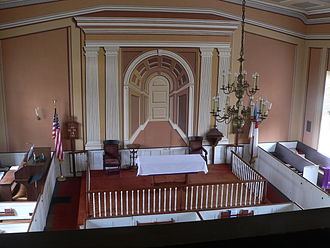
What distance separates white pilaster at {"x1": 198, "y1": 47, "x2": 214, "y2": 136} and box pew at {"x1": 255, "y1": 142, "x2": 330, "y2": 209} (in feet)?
6.15

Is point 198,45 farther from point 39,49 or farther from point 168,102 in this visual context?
point 39,49

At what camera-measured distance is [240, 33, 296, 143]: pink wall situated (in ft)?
39.0

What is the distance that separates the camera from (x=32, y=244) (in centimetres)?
67

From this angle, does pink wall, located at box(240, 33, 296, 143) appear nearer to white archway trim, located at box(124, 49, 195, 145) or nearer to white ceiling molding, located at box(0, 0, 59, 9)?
white archway trim, located at box(124, 49, 195, 145)

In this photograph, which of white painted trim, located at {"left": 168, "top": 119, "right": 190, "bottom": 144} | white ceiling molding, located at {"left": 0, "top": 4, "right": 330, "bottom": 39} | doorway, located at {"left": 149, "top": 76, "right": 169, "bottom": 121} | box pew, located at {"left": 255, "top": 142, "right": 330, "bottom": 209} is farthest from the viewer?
white painted trim, located at {"left": 168, "top": 119, "right": 190, "bottom": 144}

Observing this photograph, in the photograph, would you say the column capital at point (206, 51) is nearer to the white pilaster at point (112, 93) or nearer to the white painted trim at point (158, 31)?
the white painted trim at point (158, 31)

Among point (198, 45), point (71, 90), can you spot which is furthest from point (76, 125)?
point (198, 45)

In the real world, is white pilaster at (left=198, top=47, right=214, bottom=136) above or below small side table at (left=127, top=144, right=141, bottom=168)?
above

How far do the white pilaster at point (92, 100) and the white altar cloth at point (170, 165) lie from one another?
1.95 meters

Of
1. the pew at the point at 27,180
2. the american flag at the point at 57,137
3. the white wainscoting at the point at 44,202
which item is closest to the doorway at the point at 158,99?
the american flag at the point at 57,137

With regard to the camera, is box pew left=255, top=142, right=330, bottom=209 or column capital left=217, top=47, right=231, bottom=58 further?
column capital left=217, top=47, right=231, bottom=58

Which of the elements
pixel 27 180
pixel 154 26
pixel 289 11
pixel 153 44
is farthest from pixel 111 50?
pixel 289 11

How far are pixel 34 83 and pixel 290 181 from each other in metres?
7.50

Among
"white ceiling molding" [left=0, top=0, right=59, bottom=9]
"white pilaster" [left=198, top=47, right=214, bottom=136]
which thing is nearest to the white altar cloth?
"white pilaster" [left=198, top=47, right=214, bottom=136]
